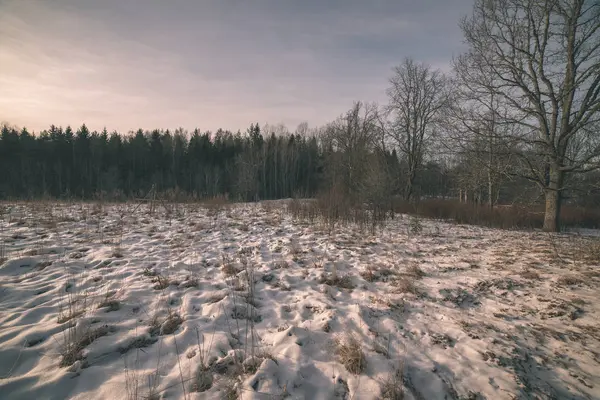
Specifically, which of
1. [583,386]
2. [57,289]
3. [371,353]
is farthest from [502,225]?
[57,289]

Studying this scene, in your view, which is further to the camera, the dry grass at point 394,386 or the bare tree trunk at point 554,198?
the bare tree trunk at point 554,198

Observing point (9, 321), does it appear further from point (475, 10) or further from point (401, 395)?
point (475, 10)

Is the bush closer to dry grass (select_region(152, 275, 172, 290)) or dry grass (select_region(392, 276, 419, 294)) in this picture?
dry grass (select_region(392, 276, 419, 294))

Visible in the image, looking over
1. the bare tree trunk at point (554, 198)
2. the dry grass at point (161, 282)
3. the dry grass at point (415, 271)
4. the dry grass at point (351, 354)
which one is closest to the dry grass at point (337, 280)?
the dry grass at point (415, 271)

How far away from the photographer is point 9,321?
283 cm

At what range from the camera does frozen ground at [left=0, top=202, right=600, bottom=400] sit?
2131 millimetres

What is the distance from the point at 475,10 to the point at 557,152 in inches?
233

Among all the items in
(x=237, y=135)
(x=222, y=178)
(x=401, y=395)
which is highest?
(x=237, y=135)

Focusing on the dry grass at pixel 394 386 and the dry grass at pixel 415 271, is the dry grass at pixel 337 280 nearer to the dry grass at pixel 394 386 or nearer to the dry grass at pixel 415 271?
the dry grass at pixel 415 271

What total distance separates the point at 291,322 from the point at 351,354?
87 centimetres

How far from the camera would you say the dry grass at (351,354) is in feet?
7.54

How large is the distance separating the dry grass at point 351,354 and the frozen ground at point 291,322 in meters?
0.01

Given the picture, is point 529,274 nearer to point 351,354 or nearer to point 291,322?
point 351,354

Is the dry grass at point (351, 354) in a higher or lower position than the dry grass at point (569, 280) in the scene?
lower
